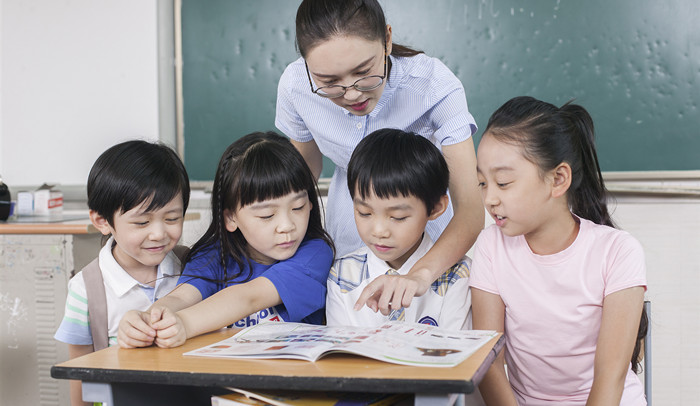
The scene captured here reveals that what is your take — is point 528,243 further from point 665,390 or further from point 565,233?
point 665,390

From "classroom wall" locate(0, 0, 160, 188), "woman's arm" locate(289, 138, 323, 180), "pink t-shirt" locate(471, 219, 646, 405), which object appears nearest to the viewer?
"pink t-shirt" locate(471, 219, 646, 405)

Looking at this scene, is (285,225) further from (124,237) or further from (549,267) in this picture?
(549,267)

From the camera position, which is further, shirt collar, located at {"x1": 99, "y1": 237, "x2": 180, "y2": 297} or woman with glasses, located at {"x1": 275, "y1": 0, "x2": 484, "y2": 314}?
shirt collar, located at {"x1": 99, "y1": 237, "x2": 180, "y2": 297}

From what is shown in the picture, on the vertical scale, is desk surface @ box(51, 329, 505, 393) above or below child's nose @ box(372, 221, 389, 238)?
below

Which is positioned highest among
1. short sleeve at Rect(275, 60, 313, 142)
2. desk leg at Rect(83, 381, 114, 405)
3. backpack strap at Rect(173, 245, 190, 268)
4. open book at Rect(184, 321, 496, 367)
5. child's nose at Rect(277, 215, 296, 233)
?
short sleeve at Rect(275, 60, 313, 142)

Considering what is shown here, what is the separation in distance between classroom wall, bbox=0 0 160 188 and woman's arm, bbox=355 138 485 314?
2061mm

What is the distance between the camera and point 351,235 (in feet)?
5.76

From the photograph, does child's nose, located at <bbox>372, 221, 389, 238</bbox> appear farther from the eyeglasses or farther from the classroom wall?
the classroom wall

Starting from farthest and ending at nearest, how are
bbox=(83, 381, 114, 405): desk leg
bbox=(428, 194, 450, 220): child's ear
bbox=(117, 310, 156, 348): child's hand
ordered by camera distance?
bbox=(428, 194, 450, 220): child's ear, bbox=(117, 310, 156, 348): child's hand, bbox=(83, 381, 114, 405): desk leg

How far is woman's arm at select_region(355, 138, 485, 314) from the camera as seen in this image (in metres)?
1.15

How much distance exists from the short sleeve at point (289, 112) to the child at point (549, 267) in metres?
0.61

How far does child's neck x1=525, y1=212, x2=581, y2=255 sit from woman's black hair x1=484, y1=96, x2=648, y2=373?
6 cm

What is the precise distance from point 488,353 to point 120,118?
2768 millimetres

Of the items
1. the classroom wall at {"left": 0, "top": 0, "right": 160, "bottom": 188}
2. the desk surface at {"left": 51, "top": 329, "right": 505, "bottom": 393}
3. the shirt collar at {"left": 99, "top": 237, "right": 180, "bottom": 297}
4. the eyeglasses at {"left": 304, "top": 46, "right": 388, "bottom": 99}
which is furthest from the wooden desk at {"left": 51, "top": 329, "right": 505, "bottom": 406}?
the classroom wall at {"left": 0, "top": 0, "right": 160, "bottom": 188}
